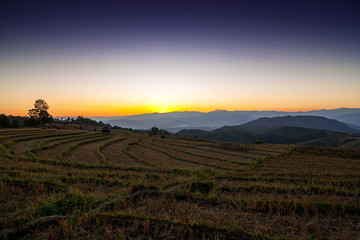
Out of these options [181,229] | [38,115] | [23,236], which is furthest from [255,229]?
[38,115]

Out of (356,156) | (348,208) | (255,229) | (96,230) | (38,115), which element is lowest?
(356,156)

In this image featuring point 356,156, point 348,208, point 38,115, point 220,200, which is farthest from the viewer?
point 38,115

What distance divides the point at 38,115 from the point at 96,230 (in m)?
89.2

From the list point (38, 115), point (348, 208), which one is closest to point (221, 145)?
point (348, 208)

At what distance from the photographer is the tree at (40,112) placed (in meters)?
67.9

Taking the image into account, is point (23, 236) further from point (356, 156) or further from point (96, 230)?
point (356, 156)

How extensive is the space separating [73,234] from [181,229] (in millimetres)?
2559

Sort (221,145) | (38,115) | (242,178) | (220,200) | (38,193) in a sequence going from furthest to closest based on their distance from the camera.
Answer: (38,115), (221,145), (242,178), (38,193), (220,200)

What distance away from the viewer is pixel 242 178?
36.9 feet

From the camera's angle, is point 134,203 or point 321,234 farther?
point 134,203

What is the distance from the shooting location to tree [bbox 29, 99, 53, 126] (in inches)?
2672

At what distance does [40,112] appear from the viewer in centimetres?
6838

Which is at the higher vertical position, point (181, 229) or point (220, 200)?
point (181, 229)

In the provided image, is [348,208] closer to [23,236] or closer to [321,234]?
[321,234]
